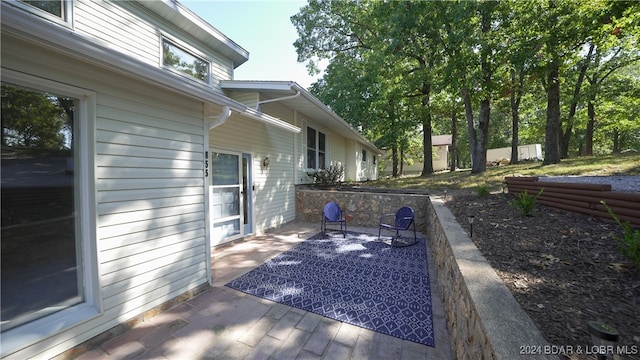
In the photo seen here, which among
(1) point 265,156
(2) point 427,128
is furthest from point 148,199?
(2) point 427,128

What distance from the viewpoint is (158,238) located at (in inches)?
110

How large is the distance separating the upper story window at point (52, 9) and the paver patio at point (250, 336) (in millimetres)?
4592

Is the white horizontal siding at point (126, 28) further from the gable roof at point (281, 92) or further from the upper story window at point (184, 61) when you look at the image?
the gable roof at point (281, 92)

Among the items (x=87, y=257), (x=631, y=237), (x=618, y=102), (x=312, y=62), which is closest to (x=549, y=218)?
(x=631, y=237)

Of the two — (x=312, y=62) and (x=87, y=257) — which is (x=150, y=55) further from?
(x=312, y=62)

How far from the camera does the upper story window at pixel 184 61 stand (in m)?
5.41

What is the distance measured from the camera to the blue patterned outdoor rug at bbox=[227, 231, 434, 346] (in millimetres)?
2625

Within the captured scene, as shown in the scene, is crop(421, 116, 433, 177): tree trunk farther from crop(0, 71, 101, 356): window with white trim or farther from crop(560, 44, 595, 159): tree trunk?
crop(0, 71, 101, 356): window with white trim

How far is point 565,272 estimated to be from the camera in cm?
191

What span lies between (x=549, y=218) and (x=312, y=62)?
13.6 meters

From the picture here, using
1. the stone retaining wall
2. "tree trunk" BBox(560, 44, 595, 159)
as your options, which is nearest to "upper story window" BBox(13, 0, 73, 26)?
the stone retaining wall

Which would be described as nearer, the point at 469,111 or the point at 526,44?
the point at 526,44

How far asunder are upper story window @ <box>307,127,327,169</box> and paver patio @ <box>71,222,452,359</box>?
6132mm

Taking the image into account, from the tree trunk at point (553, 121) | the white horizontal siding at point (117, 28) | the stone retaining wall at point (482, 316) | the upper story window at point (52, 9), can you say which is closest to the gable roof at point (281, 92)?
the white horizontal siding at point (117, 28)
